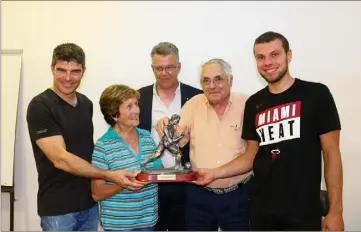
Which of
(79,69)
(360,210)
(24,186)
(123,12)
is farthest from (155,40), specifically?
(360,210)

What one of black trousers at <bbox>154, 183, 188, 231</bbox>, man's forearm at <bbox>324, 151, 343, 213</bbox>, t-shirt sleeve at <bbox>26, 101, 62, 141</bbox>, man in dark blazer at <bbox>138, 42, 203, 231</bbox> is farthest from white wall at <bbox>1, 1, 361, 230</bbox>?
t-shirt sleeve at <bbox>26, 101, 62, 141</bbox>

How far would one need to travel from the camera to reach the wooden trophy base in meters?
2.06

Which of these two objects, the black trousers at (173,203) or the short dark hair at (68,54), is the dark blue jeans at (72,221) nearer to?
the black trousers at (173,203)

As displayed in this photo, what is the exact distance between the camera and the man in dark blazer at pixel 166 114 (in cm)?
264

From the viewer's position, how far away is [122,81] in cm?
343

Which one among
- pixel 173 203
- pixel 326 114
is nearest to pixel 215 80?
pixel 326 114

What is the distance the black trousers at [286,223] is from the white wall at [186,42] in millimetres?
1193

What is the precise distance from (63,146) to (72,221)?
46 centimetres

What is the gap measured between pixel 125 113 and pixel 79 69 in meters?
0.41

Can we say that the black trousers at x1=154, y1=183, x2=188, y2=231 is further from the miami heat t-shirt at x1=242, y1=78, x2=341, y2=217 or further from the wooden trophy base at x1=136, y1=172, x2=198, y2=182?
the miami heat t-shirt at x1=242, y1=78, x2=341, y2=217

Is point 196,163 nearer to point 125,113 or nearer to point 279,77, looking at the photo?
point 125,113

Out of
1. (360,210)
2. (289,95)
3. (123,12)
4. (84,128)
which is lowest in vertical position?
(360,210)

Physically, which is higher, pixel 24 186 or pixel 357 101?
pixel 357 101

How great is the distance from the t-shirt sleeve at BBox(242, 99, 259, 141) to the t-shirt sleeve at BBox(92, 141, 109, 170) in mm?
825
